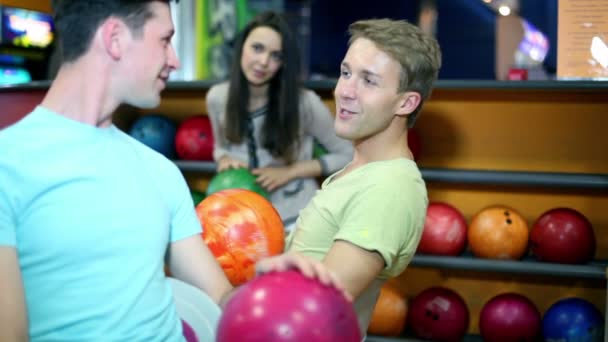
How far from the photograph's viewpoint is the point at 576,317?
12.3 ft

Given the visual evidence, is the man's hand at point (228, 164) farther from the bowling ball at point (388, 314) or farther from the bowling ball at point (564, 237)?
the bowling ball at point (564, 237)

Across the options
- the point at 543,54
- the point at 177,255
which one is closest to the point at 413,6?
the point at 543,54

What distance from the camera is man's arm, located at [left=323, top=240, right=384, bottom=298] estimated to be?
68.9 inches

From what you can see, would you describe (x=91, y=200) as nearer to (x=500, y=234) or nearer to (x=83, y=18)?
(x=83, y=18)

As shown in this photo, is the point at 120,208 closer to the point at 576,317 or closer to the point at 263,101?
the point at 263,101

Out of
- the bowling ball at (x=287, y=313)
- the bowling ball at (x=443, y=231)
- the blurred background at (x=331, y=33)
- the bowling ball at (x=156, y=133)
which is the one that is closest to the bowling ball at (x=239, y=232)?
the bowling ball at (x=287, y=313)

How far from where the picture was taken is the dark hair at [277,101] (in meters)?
3.96

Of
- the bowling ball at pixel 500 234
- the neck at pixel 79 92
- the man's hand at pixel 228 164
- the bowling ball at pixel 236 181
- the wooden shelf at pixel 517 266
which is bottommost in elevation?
the wooden shelf at pixel 517 266

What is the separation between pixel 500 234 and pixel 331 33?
24.9 feet

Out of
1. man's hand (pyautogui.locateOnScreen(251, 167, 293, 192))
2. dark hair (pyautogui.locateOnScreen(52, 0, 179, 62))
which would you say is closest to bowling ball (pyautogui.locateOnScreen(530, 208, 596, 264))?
man's hand (pyautogui.locateOnScreen(251, 167, 293, 192))

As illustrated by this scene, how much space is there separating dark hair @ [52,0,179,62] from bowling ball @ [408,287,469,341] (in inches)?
110

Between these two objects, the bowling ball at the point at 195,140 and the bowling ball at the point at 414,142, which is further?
the bowling ball at the point at 195,140

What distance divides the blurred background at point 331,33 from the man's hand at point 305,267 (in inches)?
128

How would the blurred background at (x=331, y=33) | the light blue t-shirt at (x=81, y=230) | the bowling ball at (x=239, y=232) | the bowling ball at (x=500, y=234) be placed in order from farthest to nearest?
the blurred background at (x=331, y=33) → the bowling ball at (x=500, y=234) → the bowling ball at (x=239, y=232) → the light blue t-shirt at (x=81, y=230)
